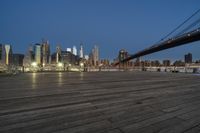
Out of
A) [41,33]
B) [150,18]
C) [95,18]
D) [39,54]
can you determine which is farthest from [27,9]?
[150,18]

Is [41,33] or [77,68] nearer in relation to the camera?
[77,68]

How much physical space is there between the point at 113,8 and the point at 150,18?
3944cm

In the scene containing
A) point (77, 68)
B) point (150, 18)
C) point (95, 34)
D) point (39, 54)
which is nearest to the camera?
point (77, 68)

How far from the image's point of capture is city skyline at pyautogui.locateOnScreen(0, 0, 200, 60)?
222ft

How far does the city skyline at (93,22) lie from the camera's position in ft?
222

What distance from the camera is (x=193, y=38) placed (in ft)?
69.6

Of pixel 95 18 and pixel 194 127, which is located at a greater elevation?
pixel 95 18

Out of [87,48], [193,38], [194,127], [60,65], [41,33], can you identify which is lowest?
[194,127]

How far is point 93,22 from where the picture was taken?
113 m

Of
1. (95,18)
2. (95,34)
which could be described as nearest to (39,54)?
(95,18)

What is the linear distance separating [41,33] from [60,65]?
9374 centimetres

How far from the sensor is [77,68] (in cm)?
1477

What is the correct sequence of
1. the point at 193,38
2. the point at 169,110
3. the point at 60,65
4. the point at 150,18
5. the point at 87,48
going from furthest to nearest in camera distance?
the point at 87,48 → the point at 150,18 → the point at 193,38 → the point at 60,65 → the point at 169,110

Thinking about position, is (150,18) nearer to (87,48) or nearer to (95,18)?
(95,18)
